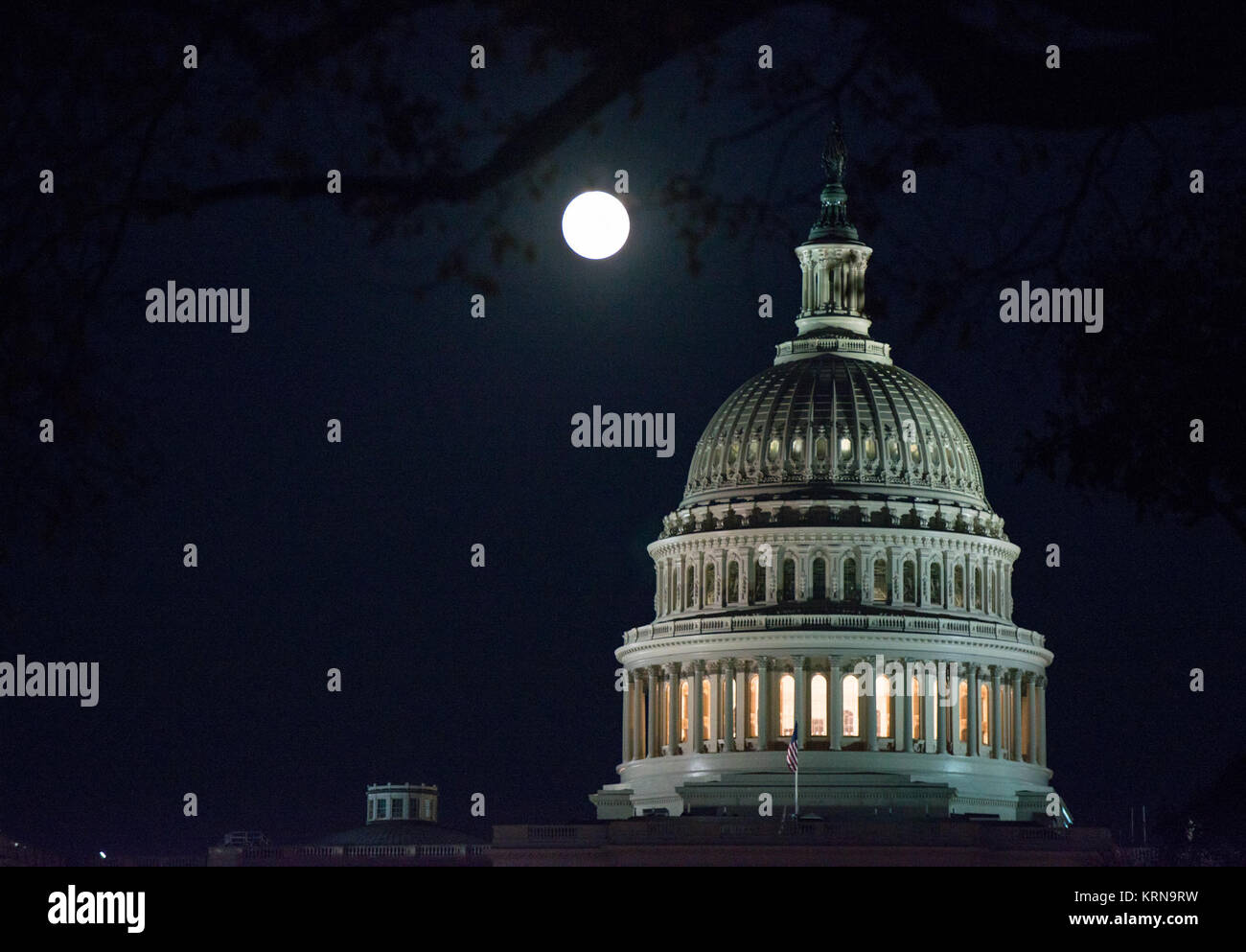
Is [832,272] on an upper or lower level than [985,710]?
upper

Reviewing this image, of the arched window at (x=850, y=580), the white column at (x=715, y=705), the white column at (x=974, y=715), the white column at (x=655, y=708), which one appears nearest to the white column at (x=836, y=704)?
the arched window at (x=850, y=580)

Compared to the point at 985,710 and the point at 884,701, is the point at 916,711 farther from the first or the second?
the point at 985,710

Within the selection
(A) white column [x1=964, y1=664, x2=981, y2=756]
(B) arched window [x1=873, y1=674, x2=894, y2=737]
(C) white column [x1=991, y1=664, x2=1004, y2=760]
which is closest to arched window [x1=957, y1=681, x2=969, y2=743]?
(A) white column [x1=964, y1=664, x2=981, y2=756]

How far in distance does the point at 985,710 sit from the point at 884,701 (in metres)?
6.38

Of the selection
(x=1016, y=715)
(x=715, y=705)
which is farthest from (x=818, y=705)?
(x=1016, y=715)

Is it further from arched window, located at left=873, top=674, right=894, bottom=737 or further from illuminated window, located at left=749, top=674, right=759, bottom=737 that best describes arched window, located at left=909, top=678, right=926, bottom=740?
illuminated window, located at left=749, top=674, right=759, bottom=737

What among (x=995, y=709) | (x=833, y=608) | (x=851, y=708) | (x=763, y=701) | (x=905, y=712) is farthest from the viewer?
(x=995, y=709)

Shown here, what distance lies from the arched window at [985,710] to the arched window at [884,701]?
524cm

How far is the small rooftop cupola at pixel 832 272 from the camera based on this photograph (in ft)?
566

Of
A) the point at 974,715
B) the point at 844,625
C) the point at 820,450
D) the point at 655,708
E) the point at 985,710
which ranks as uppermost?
the point at 820,450

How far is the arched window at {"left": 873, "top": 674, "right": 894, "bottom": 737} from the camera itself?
543 feet

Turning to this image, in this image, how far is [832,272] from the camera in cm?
17475
